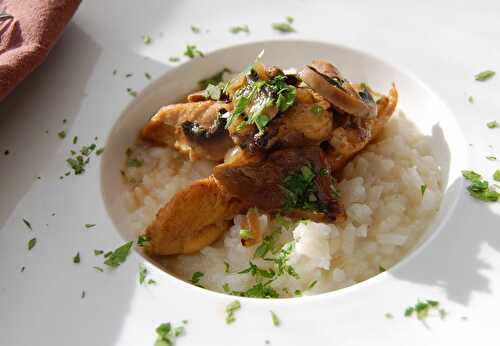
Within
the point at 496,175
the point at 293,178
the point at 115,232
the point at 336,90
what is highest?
the point at 336,90

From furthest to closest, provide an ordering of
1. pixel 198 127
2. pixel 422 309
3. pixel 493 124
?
pixel 198 127 < pixel 493 124 < pixel 422 309

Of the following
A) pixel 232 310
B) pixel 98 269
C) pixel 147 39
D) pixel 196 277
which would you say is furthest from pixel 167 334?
pixel 147 39

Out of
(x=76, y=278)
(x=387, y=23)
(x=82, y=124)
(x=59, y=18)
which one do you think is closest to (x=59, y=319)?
(x=76, y=278)

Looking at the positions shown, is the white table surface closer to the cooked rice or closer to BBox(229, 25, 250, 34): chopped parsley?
BBox(229, 25, 250, 34): chopped parsley

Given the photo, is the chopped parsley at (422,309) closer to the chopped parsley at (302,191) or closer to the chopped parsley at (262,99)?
the chopped parsley at (302,191)

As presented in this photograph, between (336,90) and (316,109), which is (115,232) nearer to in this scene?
(316,109)
